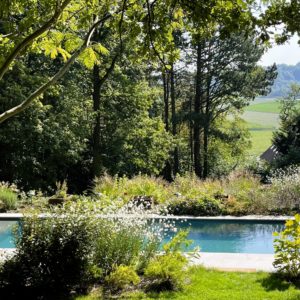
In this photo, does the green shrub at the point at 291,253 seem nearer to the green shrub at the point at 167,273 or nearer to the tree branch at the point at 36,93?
the green shrub at the point at 167,273

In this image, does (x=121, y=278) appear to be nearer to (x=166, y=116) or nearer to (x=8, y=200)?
(x=8, y=200)

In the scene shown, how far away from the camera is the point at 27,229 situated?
4957 millimetres

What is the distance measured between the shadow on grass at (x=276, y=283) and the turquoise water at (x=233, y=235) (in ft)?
10.2

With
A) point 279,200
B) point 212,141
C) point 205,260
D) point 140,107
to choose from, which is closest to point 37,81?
point 140,107

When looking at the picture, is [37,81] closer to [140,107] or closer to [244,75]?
[140,107]

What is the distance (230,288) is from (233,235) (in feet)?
15.4

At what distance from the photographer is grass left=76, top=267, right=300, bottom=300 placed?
470 cm

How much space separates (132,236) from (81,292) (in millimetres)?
938

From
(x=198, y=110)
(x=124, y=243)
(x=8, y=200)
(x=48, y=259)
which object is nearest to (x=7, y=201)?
(x=8, y=200)

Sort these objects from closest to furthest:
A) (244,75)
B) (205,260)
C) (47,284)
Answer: (47,284) < (205,260) < (244,75)

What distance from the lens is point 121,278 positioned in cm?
501

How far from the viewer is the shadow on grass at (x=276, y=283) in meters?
5.01

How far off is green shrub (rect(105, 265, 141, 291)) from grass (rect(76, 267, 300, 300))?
201mm

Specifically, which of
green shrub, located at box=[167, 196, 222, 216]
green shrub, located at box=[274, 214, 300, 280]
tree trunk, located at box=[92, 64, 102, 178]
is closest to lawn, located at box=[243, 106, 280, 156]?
tree trunk, located at box=[92, 64, 102, 178]
